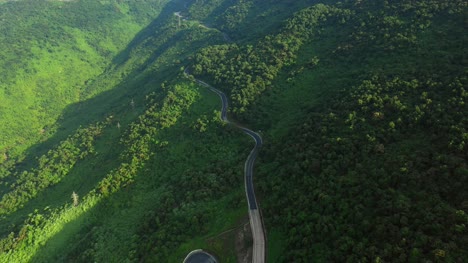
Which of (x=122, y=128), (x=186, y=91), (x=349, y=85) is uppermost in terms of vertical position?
(x=349, y=85)

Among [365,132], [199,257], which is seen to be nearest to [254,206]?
[199,257]

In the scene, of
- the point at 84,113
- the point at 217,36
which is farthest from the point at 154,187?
the point at 217,36

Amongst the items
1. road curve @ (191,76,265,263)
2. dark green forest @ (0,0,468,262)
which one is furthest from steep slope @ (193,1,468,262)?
road curve @ (191,76,265,263)

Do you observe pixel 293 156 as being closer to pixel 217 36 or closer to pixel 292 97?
pixel 292 97

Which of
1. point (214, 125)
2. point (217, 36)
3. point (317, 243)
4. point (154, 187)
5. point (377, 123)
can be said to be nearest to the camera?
point (317, 243)

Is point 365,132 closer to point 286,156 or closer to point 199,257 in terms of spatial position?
point 286,156

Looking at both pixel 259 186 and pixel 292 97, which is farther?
pixel 292 97

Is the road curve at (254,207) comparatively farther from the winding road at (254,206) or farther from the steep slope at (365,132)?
the steep slope at (365,132)

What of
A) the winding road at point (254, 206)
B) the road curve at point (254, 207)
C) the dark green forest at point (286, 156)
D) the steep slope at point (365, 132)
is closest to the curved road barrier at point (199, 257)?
the winding road at point (254, 206)

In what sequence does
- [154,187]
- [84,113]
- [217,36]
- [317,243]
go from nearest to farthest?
[317,243] < [154,187] < [84,113] < [217,36]
